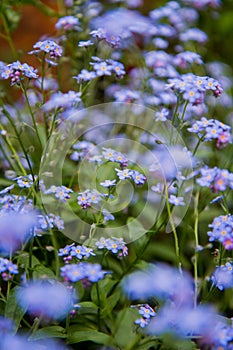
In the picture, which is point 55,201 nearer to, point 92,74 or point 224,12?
point 92,74

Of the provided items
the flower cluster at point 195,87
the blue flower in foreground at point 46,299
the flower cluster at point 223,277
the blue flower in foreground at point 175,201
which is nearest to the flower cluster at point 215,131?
the flower cluster at point 195,87

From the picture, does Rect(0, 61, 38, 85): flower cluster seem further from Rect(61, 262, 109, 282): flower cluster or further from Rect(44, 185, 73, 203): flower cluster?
Rect(61, 262, 109, 282): flower cluster

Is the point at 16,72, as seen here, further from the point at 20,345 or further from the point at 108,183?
the point at 20,345

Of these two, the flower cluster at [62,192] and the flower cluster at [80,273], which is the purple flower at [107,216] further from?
the flower cluster at [80,273]

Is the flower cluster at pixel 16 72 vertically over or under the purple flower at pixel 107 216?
over

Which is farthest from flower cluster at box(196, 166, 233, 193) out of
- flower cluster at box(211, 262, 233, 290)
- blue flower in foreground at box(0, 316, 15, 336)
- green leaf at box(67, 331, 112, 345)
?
blue flower in foreground at box(0, 316, 15, 336)

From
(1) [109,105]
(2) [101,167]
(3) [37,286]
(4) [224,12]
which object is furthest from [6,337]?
(4) [224,12]
